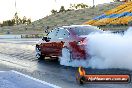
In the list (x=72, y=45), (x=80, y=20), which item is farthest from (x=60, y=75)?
(x=80, y=20)

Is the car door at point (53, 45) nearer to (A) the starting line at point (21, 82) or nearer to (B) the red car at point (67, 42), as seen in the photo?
(B) the red car at point (67, 42)

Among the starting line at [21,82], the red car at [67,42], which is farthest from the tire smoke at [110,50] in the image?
the starting line at [21,82]

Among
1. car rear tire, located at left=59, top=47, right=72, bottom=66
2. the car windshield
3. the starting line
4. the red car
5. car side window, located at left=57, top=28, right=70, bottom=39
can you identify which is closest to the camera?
the starting line

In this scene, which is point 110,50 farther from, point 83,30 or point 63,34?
point 63,34

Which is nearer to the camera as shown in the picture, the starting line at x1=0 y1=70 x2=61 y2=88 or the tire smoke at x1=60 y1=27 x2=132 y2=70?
the starting line at x1=0 y1=70 x2=61 y2=88

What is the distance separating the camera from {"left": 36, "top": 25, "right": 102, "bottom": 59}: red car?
47.2 feet

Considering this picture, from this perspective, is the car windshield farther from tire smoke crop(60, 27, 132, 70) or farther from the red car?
tire smoke crop(60, 27, 132, 70)

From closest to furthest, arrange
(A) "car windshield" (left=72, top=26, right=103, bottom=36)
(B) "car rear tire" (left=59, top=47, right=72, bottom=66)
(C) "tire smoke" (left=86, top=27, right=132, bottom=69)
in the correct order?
(C) "tire smoke" (left=86, top=27, right=132, bottom=69) → (B) "car rear tire" (left=59, top=47, right=72, bottom=66) → (A) "car windshield" (left=72, top=26, right=103, bottom=36)

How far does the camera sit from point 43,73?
1359 cm

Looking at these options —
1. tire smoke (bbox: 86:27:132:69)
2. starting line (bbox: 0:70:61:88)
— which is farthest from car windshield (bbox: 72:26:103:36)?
starting line (bbox: 0:70:61:88)

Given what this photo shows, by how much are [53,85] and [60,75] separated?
2.18 metres

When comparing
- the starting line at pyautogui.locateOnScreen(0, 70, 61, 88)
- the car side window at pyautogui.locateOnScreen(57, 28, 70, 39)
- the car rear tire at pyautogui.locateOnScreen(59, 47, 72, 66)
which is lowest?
the starting line at pyautogui.locateOnScreen(0, 70, 61, 88)

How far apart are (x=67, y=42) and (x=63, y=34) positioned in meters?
0.98

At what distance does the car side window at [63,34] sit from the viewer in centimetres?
1568
